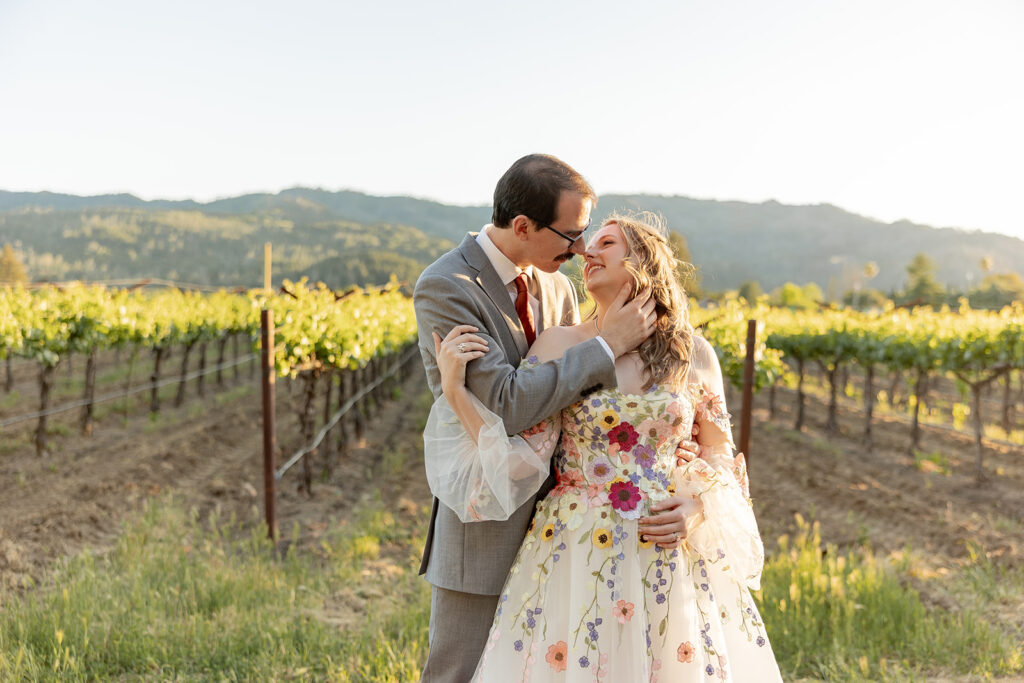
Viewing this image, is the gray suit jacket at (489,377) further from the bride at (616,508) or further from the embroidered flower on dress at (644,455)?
the embroidered flower on dress at (644,455)

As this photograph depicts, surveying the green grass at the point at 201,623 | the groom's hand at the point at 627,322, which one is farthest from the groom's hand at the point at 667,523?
the green grass at the point at 201,623

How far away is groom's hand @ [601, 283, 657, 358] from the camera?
77.7 inches

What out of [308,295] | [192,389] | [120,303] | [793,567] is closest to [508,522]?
[793,567]

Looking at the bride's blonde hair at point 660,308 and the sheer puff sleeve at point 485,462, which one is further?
the bride's blonde hair at point 660,308

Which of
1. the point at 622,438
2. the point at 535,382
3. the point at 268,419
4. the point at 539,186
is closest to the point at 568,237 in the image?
the point at 539,186

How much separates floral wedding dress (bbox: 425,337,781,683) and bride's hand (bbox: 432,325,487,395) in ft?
0.33

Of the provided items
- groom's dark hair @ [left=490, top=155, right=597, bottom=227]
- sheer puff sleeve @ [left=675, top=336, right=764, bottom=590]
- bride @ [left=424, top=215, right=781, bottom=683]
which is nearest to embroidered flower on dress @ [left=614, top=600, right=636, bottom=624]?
bride @ [left=424, top=215, right=781, bottom=683]

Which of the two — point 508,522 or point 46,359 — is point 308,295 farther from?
point 508,522

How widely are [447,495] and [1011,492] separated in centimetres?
926

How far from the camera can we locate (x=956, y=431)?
12.9m

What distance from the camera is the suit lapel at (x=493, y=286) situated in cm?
217

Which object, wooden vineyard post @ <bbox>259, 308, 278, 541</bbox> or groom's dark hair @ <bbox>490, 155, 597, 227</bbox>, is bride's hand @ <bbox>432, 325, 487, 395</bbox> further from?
wooden vineyard post @ <bbox>259, 308, 278, 541</bbox>

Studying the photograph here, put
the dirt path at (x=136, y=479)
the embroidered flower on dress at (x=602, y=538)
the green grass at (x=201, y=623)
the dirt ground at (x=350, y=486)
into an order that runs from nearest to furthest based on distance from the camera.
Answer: the embroidered flower on dress at (x=602, y=538), the green grass at (x=201, y=623), the dirt path at (x=136, y=479), the dirt ground at (x=350, y=486)

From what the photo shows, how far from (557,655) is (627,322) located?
0.92 m
